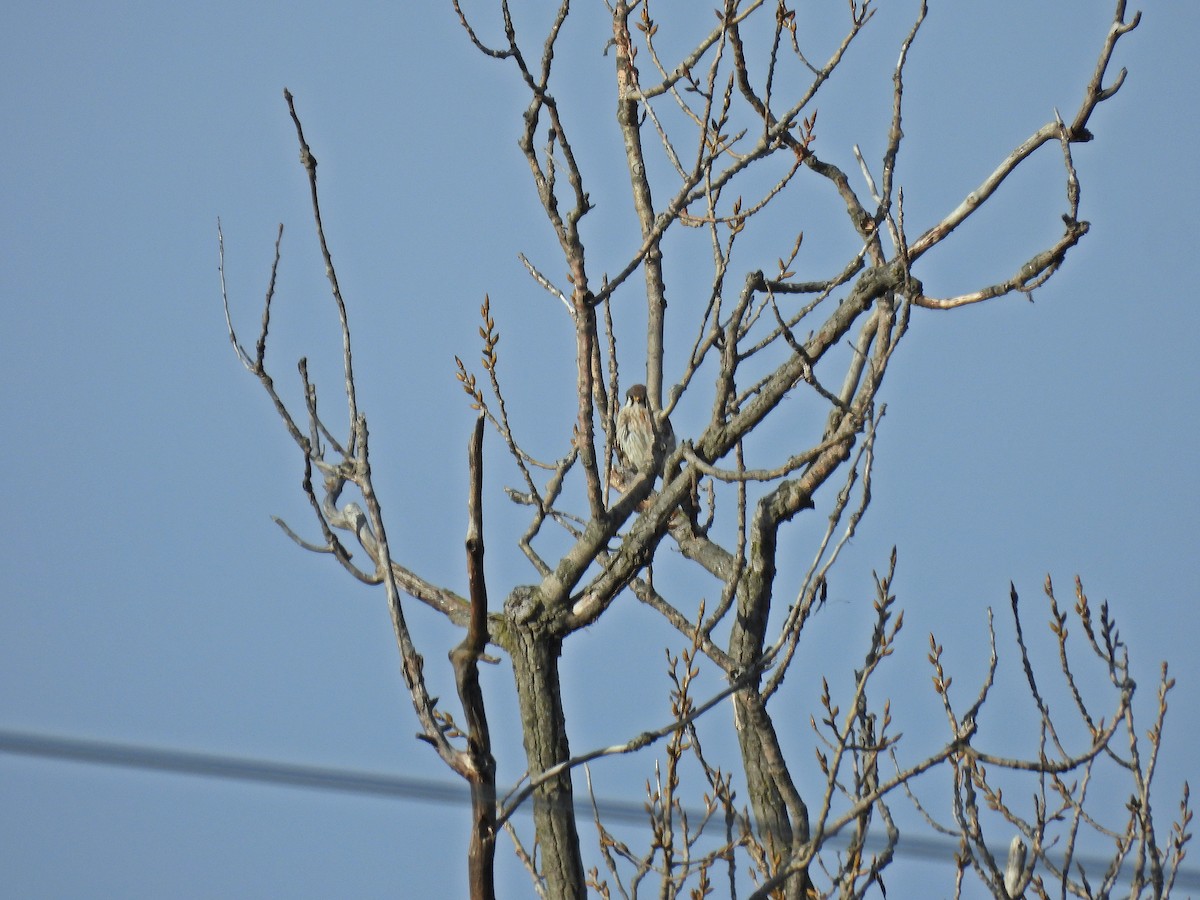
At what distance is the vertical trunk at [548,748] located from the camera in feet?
10.2

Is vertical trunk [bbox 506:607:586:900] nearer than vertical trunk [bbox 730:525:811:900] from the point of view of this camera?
Yes

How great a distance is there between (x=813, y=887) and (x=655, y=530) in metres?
1.11

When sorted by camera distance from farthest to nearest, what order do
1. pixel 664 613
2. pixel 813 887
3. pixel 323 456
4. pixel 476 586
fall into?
pixel 664 613 → pixel 813 887 → pixel 323 456 → pixel 476 586

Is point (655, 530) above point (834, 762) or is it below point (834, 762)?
above

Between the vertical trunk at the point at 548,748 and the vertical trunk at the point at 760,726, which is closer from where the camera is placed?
the vertical trunk at the point at 548,748

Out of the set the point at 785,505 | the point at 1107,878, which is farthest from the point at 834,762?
the point at 1107,878

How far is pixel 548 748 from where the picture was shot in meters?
3.26

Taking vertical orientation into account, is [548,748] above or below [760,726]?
below

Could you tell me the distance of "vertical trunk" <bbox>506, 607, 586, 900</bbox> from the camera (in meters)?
3.12

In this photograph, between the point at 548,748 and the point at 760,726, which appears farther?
the point at 760,726

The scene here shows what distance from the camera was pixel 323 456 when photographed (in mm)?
3418

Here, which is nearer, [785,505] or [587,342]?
[587,342]

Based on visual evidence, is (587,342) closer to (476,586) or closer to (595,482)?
(595,482)

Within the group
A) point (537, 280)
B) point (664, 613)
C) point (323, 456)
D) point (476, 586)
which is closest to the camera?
point (476, 586)
